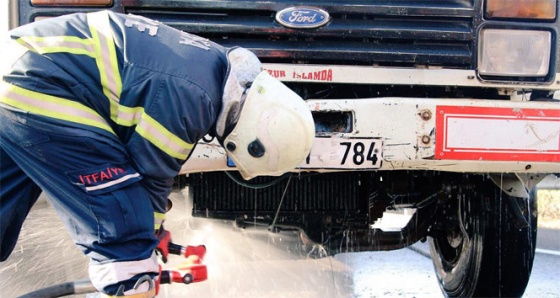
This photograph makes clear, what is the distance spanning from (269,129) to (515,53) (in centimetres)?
168

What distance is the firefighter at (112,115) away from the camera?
199cm

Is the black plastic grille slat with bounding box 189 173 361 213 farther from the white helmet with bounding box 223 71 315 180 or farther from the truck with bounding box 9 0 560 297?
the white helmet with bounding box 223 71 315 180

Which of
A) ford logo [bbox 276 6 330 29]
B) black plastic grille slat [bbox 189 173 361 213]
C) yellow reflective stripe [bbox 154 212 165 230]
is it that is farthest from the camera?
black plastic grille slat [bbox 189 173 361 213]

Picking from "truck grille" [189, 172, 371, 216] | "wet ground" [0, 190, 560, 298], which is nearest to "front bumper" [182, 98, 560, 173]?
"truck grille" [189, 172, 371, 216]

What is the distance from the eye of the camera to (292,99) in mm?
2242

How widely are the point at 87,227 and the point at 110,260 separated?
119mm

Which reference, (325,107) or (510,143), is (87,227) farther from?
(510,143)

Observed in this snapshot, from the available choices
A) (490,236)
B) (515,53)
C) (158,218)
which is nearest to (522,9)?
(515,53)

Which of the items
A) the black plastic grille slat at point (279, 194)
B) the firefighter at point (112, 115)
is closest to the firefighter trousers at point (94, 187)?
the firefighter at point (112, 115)

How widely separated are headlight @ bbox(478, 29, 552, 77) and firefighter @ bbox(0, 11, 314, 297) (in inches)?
62.7

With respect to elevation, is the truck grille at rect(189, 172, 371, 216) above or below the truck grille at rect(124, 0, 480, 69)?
below

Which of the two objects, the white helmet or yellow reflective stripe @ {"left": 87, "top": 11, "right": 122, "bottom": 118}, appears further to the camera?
the white helmet

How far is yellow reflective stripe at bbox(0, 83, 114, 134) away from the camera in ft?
6.51

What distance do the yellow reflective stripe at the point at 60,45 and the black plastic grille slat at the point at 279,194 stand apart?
1584mm
